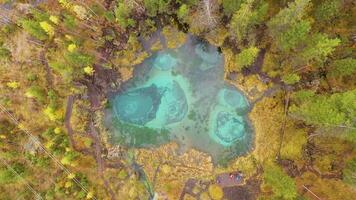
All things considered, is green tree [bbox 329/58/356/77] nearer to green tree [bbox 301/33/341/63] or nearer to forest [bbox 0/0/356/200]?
green tree [bbox 301/33/341/63]

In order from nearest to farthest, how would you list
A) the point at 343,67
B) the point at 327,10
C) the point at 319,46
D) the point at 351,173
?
the point at 319,46
the point at 351,173
the point at 327,10
the point at 343,67

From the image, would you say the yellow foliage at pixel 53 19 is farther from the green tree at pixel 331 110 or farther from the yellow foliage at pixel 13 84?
the green tree at pixel 331 110

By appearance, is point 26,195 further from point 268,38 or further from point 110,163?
point 268,38

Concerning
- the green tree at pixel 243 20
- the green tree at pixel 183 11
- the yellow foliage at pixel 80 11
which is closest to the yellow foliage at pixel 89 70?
the yellow foliage at pixel 80 11

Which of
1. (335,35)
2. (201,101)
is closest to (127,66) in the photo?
(201,101)

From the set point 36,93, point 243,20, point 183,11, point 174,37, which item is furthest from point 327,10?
point 36,93

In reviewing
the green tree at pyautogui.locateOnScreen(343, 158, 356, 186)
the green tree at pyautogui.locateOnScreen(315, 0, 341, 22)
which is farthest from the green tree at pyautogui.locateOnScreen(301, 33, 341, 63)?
the green tree at pyautogui.locateOnScreen(343, 158, 356, 186)

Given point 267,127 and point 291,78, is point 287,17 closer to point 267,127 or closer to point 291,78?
point 291,78
